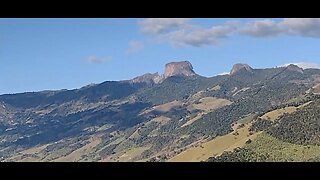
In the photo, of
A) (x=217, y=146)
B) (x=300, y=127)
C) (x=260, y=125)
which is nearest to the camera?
(x=300, y=127)

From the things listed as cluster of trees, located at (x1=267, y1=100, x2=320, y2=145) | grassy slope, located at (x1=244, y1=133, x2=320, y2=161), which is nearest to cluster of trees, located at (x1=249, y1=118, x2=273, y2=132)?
cluster of trees, located at (x1=267, y1=100, x2=320, y2=145)

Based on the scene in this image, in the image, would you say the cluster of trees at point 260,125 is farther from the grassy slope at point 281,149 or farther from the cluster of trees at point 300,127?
the grassy slope at point 281,149

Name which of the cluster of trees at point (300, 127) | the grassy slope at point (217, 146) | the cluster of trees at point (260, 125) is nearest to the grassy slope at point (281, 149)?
the cluster of trees at point (300, 127)

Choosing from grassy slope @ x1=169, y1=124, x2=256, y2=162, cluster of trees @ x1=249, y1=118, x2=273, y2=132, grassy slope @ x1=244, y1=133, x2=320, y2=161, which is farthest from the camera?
cluster of trees @ x1=249, y1=118, x2=273, y2=132

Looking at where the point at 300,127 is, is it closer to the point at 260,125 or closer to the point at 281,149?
the point at 281,149

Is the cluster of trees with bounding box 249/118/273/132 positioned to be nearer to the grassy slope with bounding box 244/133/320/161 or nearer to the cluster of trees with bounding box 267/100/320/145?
the cluster of trees with bounding box 267/100/320/145

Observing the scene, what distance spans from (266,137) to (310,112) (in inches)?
711

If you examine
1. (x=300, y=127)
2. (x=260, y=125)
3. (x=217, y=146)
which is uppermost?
(x=260, y=125)

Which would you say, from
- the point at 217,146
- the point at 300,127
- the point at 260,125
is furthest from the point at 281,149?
the point at 217,146
